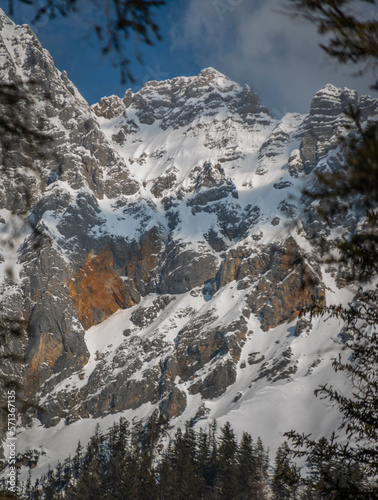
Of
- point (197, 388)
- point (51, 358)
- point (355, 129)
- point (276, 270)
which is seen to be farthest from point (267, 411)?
point (355, 129)

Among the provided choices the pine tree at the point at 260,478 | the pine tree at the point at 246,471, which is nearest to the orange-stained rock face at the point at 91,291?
the pine tree at the point at 260,478

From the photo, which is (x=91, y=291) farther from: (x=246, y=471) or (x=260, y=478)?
(x=260, y=478)

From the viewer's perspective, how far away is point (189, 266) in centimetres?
19262

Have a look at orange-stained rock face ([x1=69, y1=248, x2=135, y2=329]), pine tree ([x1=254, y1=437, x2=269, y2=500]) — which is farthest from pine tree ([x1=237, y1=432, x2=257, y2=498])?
orange-stained rock face ([x1=69, y1=248, x2=135, y2=329])

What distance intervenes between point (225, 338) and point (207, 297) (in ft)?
88.6

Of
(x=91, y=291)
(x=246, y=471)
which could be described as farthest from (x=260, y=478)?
(x=91, y=291)

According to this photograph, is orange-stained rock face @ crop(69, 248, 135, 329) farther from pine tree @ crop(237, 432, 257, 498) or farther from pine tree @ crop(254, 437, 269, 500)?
pine tree @ crop(237, 432, 257, 498)

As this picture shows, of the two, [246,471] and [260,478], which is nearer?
[260,478]

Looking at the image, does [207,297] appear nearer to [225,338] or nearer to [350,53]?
[225,338]

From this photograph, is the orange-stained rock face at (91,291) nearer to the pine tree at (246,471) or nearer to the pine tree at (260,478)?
the pine tree at (260,478)

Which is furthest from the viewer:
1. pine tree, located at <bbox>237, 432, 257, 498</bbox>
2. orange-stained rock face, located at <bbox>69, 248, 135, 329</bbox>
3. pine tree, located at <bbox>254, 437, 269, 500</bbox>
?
orange-stained rock face, located at <bbox>69, 248, 135, 329</bbox>

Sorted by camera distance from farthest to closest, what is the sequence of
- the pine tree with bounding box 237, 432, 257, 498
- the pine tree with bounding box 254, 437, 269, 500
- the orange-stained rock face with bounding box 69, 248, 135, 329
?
the orange-stained rock face with bounding box 69, 248, 135, 329, the pine tree with bounding box 254, 437, 269, 500, the pine tree with bounding box 237, 432, 257, 498

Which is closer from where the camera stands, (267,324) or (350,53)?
(350,53)

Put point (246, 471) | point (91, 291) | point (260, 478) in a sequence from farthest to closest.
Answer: point (91, 291) → point (246, 471) → point (260, 478)
